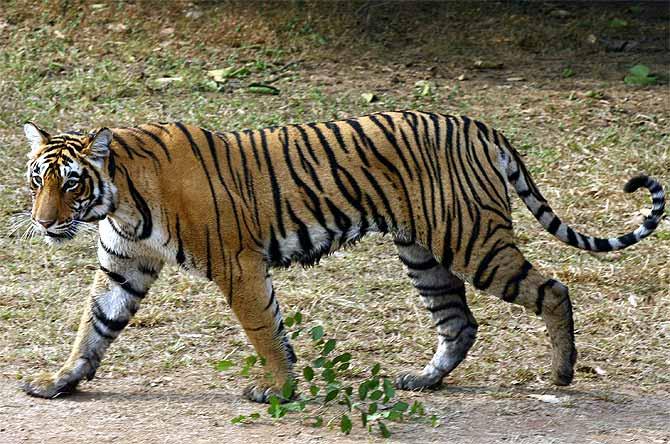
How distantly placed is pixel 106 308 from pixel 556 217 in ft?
7.12

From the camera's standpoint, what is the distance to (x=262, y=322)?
5234 millimetres

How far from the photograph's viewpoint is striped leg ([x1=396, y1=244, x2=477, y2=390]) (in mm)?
5613

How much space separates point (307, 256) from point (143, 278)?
2.53ft

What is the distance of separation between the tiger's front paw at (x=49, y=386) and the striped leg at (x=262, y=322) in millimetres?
823

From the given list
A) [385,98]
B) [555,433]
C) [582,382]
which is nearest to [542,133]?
[385,98]

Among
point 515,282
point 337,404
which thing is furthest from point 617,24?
point 337,404

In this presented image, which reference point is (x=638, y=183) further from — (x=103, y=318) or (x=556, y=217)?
(x=103, y=318)

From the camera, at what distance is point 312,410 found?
522 cm

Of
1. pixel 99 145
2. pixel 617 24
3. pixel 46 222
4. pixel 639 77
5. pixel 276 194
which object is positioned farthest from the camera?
pixel 617 24

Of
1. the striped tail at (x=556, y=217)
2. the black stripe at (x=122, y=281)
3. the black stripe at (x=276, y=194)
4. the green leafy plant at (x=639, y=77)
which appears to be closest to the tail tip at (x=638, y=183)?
the striped tail at (x=556, y=217)

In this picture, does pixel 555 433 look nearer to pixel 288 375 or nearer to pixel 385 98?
pixel 288 375

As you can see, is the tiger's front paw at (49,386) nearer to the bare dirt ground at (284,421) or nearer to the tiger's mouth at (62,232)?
the bare dirt ground at (284,421)

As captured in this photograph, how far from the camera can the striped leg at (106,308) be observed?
545 cm

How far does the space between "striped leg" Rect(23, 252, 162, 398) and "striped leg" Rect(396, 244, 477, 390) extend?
124cm
